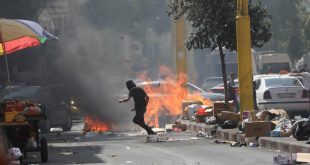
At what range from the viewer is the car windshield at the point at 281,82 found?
30344 millimetres

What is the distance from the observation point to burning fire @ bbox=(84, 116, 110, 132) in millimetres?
30202

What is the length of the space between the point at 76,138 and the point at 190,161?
384 inches

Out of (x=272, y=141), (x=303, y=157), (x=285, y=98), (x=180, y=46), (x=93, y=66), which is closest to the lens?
(x=303, y=157)

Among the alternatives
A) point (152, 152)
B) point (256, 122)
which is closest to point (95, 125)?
point (256, 122)

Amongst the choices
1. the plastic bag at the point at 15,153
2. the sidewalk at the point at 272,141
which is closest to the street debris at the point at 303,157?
the sidewalk at the point at 272,141

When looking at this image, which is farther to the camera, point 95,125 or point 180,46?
point 180,46

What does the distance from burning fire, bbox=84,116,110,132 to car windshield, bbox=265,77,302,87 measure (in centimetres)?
521

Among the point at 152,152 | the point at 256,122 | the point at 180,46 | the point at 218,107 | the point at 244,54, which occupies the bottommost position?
the point at 152,152

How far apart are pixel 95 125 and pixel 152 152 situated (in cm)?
1218

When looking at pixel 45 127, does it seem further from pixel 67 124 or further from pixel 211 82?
pixel 211 82

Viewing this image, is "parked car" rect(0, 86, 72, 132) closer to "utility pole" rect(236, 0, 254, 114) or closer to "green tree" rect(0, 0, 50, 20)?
"utility pole" rect(236, 0, 254, 114)

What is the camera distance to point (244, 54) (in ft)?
72.0

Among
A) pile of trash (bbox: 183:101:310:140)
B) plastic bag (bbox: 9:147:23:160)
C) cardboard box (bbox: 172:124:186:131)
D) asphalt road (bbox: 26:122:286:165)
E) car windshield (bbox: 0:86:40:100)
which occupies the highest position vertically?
car windshield (bbox: 0:86:40:100)

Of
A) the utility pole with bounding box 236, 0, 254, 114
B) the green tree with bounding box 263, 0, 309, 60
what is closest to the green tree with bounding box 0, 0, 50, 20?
the utility pole with bounding box 236, 0, 254, 114
